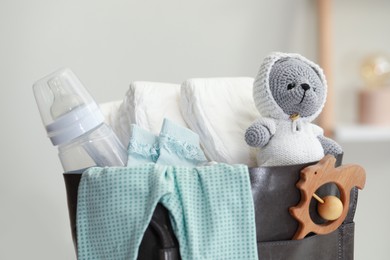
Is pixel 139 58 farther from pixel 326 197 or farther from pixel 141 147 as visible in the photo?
pixel 326 197

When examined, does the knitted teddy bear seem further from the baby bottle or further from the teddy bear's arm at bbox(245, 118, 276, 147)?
the baby bottle

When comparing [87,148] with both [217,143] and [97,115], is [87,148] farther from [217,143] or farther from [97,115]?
[217,143]

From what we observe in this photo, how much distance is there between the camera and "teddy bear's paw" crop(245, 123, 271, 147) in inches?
33.3

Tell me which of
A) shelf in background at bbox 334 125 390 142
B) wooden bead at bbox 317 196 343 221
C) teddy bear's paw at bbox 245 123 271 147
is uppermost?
teddy bear's paw at bbox 245 123 271 147

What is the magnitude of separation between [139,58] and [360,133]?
0.48m

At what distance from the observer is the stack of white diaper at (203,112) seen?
2.97 feet

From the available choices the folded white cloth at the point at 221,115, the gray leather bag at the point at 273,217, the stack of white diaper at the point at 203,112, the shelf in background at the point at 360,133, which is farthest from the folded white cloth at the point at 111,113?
the shelf in background at the point at 360,133

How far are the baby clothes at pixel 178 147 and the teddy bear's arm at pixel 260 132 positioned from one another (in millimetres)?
73

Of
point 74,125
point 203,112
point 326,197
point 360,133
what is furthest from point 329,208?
point 360,133

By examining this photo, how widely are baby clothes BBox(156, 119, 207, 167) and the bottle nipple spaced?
123mm

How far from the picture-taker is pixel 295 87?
A: 33.8 inches

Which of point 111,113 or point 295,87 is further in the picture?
point 111,113

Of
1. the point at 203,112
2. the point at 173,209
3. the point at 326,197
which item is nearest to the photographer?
the point at 173,209

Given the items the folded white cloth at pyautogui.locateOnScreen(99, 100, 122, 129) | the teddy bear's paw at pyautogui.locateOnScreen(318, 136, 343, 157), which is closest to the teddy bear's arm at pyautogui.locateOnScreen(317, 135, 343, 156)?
the teddy bear's paw at pyautogui.locateOnScreen(318, 136, 343, 157)
